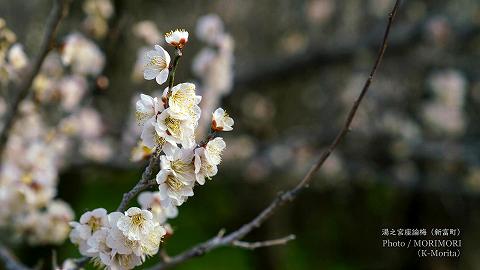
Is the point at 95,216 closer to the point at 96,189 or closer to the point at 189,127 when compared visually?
the point at 189,127

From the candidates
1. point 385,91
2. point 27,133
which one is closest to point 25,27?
point 27,133

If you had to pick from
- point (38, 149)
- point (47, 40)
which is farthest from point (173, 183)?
point (38, 149)

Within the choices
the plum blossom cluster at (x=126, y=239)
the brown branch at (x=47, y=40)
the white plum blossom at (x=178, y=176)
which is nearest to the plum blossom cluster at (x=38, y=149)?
the brown branch at (x=47, y=40)

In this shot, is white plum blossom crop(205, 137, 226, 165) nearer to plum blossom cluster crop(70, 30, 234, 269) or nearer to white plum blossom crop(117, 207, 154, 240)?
plum blossom cluster crop(70, 30, 234, 269)

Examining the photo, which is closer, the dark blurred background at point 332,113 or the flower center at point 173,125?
the flower center at point 173,125

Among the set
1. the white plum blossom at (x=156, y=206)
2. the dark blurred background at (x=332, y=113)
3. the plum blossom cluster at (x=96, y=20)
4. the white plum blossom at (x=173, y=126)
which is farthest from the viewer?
the dark blurred background at (x=332, y=113)

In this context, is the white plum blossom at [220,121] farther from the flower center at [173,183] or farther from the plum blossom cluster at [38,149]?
the plum blossom cluster at [38,149]

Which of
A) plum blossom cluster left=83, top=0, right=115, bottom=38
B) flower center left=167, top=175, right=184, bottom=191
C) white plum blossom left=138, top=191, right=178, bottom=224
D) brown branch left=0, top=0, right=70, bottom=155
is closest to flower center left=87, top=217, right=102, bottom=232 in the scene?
white plum blossom left=138, top=191, right=178, bottom=224
